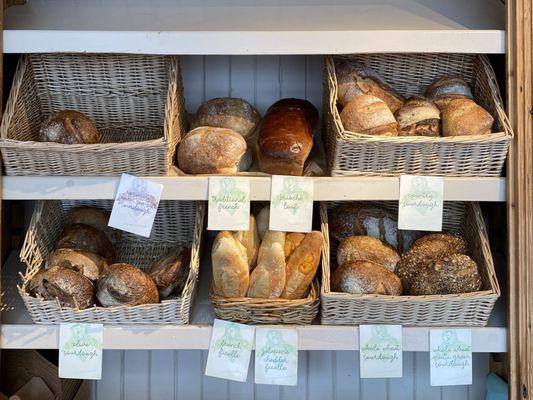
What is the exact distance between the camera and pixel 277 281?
167 centimetres

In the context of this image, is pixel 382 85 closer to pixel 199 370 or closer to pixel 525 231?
pixel 525 231

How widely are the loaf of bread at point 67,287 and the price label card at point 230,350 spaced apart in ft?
1.13

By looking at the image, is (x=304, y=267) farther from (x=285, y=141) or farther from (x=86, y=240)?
(x=86, y=240)

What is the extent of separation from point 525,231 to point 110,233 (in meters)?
1.19

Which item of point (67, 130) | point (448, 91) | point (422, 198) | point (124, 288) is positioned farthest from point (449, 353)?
point (67, 130)

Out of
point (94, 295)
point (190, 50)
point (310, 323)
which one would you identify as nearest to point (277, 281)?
point (310, 323)

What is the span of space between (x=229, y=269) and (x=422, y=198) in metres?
0.52

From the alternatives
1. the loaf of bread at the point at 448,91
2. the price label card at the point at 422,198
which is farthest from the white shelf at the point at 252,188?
the loaf of bread at the point at 448,91

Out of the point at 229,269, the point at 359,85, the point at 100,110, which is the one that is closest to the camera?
the point at 229,269

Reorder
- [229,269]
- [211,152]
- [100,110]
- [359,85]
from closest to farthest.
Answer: [229,269] → [211,152] → [359,85] → [100,110]

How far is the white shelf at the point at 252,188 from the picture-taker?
169 centimetres

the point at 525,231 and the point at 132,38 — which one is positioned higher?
the point at 132,38

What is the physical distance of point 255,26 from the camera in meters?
1.80

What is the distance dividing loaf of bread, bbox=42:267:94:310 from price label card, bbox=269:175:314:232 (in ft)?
1.66
